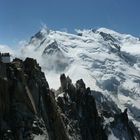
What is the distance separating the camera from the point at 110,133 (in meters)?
186

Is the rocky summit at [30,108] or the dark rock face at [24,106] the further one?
the rocky summit at [30,108]

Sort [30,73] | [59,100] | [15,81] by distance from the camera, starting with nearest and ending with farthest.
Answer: [15,81] → [30,73] → [59,100]

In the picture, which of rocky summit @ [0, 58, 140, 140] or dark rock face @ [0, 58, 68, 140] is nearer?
dark rock face @ [0, 58, 68, 140]

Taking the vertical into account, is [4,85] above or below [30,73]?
below

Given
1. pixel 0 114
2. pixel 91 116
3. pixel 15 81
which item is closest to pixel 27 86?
pixel 15 81

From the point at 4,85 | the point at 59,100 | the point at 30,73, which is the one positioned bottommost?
the point at 4,85

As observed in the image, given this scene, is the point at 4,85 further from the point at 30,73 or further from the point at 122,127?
the point at 122,127

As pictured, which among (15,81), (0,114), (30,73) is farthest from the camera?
(30,73)

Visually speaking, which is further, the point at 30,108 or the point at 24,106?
the point at 30,108

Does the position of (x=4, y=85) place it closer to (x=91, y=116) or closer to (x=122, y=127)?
(x=91, y=116)

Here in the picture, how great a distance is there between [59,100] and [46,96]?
35.3m

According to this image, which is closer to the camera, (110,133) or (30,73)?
(30,73)

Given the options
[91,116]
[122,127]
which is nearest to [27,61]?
[91,116]

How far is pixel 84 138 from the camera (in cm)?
15350
